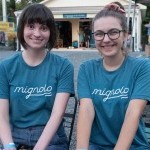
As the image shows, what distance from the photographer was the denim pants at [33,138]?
9.52ft

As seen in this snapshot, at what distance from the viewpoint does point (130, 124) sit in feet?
8.41

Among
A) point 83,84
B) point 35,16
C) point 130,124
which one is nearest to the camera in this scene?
point 130,124

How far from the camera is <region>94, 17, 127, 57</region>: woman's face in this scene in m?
2.68

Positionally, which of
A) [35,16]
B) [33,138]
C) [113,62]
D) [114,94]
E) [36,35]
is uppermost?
[35,16]

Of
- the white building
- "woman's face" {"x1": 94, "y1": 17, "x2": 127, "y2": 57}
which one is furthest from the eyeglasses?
the white building

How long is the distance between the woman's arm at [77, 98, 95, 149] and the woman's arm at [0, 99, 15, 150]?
49 cm

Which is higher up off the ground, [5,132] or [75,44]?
[5,132]

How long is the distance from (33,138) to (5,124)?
219mm

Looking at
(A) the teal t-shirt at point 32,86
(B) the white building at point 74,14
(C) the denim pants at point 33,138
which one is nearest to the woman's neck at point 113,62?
(A) the teal t-shirt at point 32,86

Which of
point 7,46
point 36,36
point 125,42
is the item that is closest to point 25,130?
point 36,36

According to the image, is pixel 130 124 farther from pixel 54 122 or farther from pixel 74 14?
pixel 74 14

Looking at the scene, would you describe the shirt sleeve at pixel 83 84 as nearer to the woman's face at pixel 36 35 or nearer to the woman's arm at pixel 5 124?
the woman's face at pixel 36 35

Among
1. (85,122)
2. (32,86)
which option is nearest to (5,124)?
(32,86)

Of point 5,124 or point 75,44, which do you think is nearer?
point 5,124
